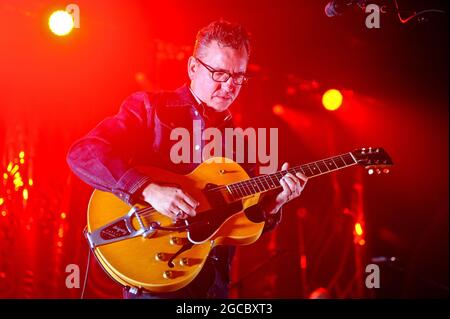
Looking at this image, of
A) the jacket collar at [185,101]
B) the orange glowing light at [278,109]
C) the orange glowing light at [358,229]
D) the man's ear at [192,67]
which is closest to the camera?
the jacket collar at [185,101]

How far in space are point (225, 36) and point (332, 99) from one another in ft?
5.50

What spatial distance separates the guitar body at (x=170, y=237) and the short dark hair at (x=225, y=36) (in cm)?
68

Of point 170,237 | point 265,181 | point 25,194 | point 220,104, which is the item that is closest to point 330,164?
point 265,181

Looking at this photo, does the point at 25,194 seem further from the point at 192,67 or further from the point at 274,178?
the point at 274,178

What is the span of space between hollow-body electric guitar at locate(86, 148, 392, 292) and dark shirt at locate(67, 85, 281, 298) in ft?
0.21

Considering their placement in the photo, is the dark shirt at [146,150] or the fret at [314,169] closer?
the dark shirt at [146,150]

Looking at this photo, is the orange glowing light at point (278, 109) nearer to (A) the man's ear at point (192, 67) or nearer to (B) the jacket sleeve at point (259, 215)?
(A) the man's ear at point (192, 67)

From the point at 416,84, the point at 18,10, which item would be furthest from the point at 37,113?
the point at 416,84

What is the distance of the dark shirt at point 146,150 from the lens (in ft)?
7.41

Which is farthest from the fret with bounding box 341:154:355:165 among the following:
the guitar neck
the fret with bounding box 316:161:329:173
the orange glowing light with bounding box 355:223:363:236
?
the orange glowing light with bounding box 355:223:363:236

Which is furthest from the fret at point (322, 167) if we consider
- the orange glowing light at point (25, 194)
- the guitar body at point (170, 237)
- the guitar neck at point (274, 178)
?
the orange glowing light at point (25, 194)

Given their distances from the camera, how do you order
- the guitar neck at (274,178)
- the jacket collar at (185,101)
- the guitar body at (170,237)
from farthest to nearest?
the jacket collar at (185,101) < the guitar neck at (274,178) < the guitar body at (170,237)

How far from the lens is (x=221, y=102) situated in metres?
2.65
